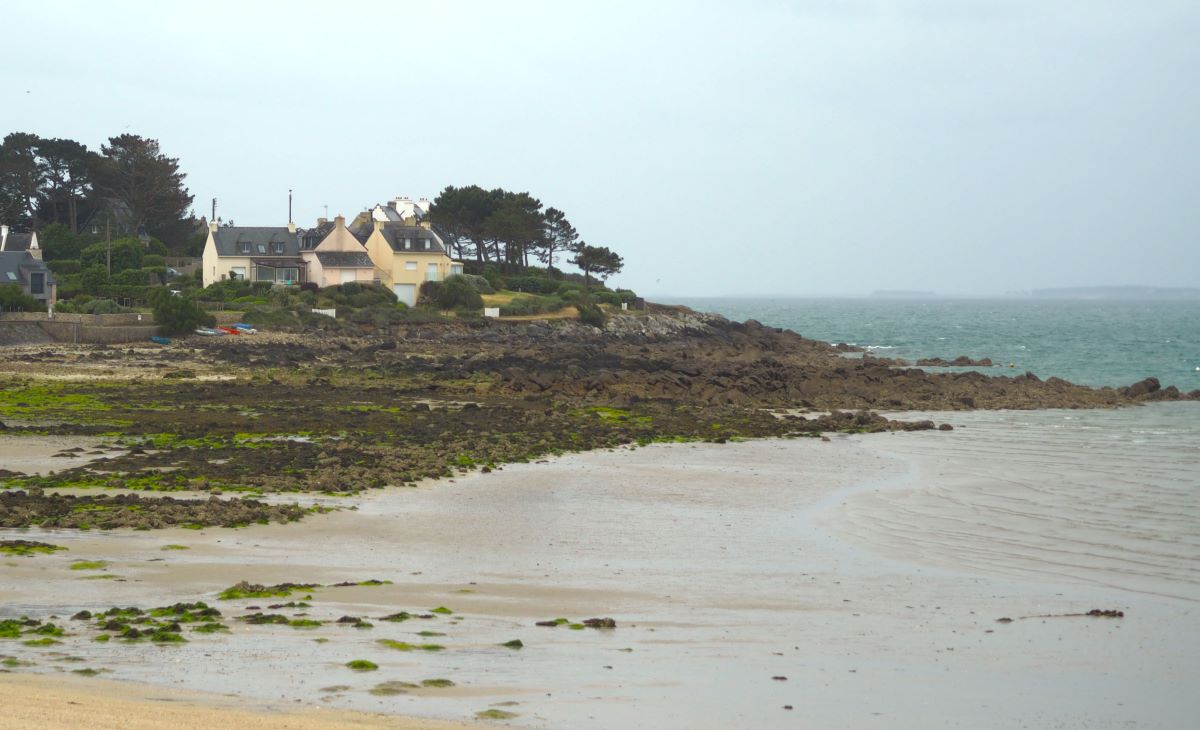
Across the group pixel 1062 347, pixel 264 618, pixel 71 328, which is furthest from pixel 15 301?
pixel 1062 347

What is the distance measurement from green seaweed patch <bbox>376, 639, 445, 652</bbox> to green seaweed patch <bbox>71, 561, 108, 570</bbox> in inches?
151

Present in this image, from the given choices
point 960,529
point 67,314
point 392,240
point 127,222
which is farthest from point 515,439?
point 127,222

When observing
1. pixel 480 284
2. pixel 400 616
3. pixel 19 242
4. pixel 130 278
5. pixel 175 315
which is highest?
pixel 19 242

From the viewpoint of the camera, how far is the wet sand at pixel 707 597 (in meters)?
8.39

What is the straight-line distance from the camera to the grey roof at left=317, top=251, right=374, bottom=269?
61.1 metres

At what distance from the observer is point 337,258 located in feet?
202

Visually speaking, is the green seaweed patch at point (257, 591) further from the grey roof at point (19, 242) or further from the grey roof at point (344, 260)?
the grey roof at point (19, 242)

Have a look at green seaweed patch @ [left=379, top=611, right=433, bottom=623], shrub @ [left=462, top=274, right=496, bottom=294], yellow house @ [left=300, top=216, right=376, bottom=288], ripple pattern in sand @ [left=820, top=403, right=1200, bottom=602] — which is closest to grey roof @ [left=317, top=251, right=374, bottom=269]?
yellow house @ [left=300, top=216, right=376, bottom=288]

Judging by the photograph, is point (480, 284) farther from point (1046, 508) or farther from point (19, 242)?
point (1046, 508)

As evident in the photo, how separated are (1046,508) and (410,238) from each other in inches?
1942

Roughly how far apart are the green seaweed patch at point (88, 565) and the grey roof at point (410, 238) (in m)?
51.0

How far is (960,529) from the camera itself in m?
15.5

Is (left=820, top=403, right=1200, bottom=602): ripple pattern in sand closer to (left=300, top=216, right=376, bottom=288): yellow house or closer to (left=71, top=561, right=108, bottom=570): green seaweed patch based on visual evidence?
(left=71, top=561, right=108, bottom=570): green seaweed patch

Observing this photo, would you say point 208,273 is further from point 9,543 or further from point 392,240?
point 9,543
